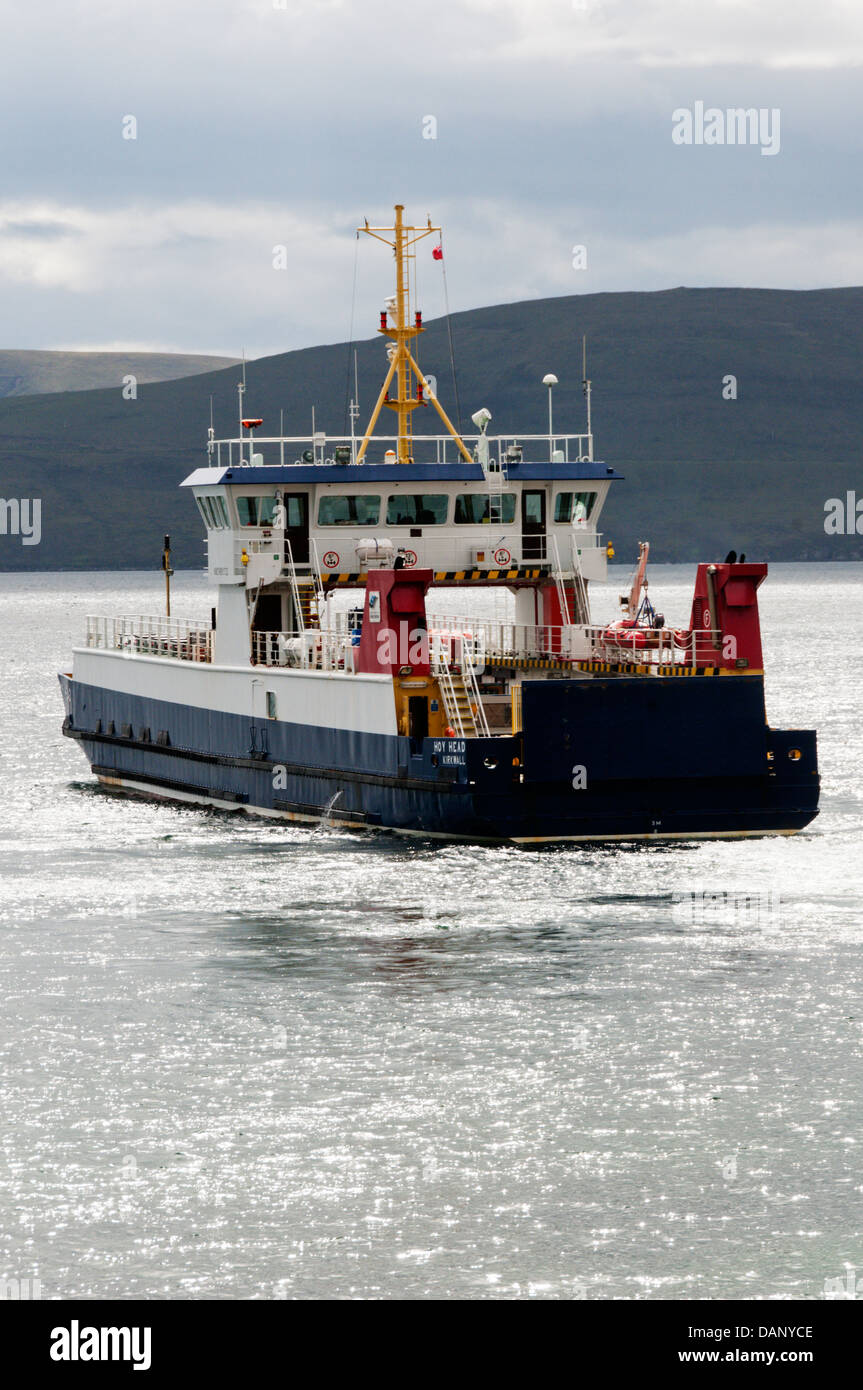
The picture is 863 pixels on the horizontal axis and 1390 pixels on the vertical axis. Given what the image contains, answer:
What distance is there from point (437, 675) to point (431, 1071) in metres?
13.4

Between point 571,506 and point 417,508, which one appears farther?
point 571,506

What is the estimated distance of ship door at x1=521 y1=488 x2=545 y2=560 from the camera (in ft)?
127

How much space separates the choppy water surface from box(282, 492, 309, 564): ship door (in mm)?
5879

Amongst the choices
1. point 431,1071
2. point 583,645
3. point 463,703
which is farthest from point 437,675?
point 431,1071

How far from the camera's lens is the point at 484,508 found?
38.2 meters

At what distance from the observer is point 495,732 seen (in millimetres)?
33406

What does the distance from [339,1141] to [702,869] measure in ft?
46.4

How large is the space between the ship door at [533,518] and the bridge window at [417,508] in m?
1.69

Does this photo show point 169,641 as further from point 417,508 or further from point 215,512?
point 417,508

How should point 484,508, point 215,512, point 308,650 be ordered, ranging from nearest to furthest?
1. point 308,650
2. point 484,508
3. point 215,512

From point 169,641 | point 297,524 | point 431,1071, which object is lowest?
point 431,1071

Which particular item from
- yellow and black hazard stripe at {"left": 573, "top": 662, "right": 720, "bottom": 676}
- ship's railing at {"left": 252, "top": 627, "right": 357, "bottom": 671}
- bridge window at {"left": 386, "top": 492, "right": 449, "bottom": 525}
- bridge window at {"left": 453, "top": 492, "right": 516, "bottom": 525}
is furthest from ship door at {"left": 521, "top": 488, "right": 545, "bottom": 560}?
ship's railing at {"left": 252, "top": 627, "right": 357, "bottom": 671}

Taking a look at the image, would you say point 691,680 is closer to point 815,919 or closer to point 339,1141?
point 815,919
